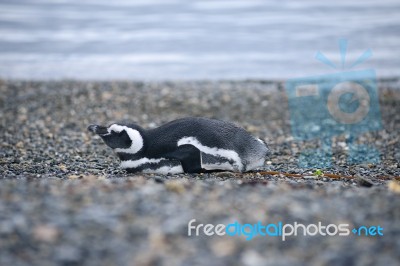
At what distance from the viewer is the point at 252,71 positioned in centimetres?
1260

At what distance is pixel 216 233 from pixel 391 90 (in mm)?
7637

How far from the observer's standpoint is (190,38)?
1659cm

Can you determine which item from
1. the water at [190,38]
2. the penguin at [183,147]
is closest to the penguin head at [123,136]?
the penguin at [183,147]

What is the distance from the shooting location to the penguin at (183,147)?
5.56m

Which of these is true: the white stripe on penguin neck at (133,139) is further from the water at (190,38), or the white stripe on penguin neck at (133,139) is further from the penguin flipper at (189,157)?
the water at (190,38)

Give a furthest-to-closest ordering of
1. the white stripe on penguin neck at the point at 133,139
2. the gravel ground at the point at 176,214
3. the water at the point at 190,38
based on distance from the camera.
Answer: the water at the point at 190,38, the white stripe on penguin neck at the point at 133,139, the gravel ground at the point at 176,214

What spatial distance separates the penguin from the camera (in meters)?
5.56

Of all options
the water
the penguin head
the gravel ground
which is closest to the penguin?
the penguin head

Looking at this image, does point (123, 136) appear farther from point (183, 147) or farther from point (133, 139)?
point (183, 147)

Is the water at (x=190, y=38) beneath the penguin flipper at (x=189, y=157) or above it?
above

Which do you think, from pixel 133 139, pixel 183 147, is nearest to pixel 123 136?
pixel 133 139

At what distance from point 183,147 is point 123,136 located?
21.6 inches

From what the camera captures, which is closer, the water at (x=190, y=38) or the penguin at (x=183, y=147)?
the penguin at (x=183, y=147)

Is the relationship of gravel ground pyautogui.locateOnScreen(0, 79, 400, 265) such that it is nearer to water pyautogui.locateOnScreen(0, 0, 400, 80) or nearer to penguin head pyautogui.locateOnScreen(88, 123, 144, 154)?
penguin head pyautogui.locateOnScreen(88, 123, 144, 154)
